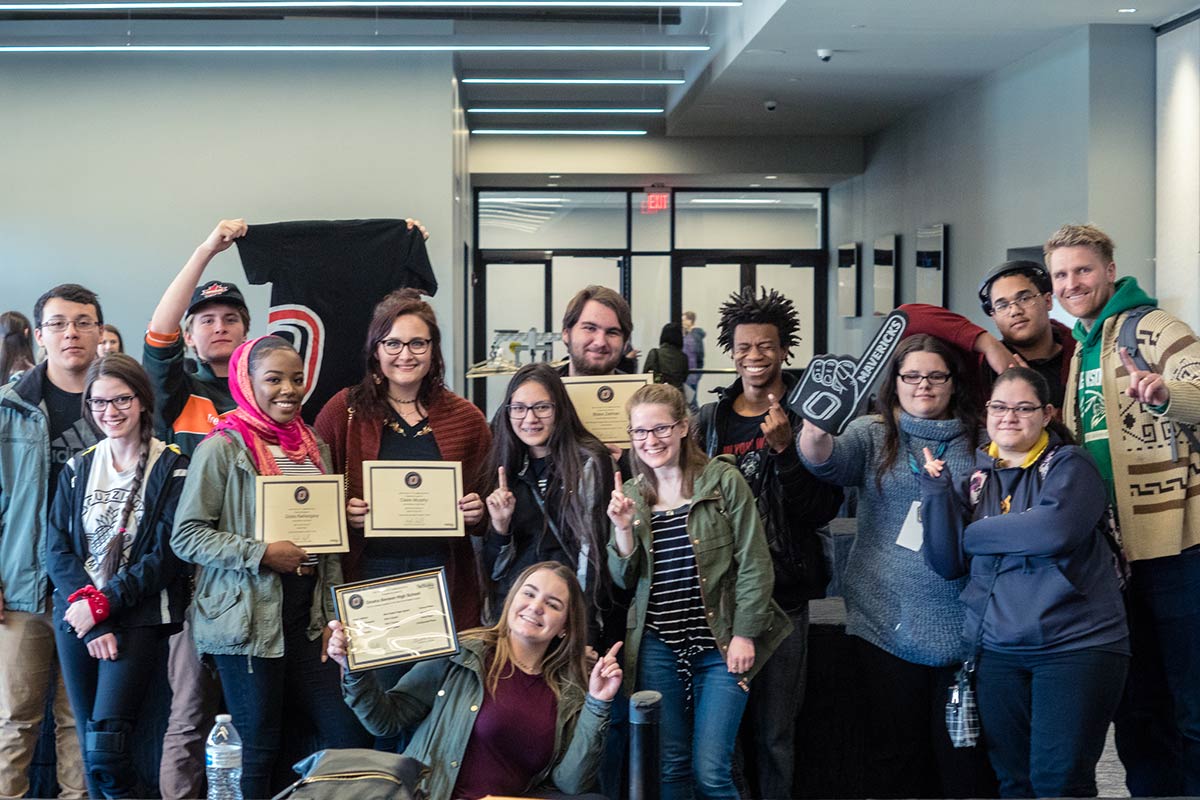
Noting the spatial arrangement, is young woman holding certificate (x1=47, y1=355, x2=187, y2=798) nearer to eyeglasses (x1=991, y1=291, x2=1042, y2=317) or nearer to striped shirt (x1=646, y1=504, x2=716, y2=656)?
striped shirt (x1=646, y1=504, x2=716, y2=656)

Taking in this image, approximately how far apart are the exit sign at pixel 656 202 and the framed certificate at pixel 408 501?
483 inches

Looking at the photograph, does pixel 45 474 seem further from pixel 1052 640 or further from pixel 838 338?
pixel 838 338

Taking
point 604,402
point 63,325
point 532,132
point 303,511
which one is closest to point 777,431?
point 604,402

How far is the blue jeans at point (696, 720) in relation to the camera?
318 cm

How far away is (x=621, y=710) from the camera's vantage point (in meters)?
3.26

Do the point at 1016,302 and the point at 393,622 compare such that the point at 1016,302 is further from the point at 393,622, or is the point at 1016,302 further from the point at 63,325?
the point at 63,325

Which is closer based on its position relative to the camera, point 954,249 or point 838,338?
point 954,249

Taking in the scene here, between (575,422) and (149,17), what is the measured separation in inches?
307

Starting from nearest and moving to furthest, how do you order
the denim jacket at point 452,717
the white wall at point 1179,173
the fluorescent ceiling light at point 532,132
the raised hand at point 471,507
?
the denim jacket at point 452,717
the raised hand at point 471,507
the white wall at point 1179,173
the fluorescent ceiling light at point 532,132

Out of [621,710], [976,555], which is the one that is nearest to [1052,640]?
[976,555]

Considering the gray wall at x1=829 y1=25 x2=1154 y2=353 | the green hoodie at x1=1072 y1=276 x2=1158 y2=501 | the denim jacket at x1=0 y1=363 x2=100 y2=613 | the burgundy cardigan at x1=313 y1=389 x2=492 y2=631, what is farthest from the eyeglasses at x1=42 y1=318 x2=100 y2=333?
the gray wall at x1=829 y1=25 x2=1154 y2=353

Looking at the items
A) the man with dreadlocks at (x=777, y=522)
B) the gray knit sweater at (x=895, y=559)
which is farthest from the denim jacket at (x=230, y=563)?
the gray knit sweater at (x=895, y=559)

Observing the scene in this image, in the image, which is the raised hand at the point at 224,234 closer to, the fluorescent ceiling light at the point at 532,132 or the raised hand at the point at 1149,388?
the raised hand at the point at 1149,388

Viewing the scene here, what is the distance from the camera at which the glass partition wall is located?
15.2 m
